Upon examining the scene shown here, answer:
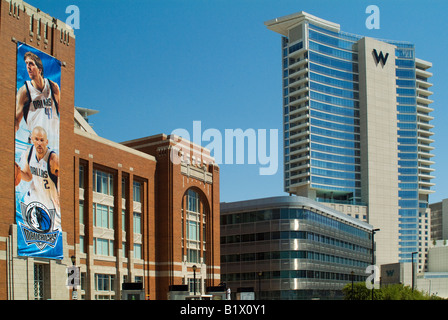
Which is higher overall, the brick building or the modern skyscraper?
the modern skyscraper

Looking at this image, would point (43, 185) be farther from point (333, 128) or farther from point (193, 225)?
point (333, 128)

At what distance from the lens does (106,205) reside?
2464 inches

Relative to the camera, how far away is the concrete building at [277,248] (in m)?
93.2

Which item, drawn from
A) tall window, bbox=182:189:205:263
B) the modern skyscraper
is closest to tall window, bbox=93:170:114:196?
tall window, bbox=182:189:205:263

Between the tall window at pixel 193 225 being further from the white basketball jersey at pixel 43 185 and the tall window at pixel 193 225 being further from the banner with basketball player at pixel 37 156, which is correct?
the banner with basketball player at pixel 37 156

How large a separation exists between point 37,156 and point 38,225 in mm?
5781

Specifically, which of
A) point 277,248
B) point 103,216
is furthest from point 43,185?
point 277,248

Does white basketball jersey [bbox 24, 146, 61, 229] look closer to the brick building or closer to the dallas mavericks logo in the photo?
the dallas mavericks logo

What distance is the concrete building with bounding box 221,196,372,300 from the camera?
306 feet

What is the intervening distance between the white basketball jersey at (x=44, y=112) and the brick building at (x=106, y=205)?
151 cm

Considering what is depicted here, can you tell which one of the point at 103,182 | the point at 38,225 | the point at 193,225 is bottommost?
the point at 193,225

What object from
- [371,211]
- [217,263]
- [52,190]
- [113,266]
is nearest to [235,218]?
[217,263]

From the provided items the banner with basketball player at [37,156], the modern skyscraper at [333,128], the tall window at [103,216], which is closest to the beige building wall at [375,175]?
the modern skyscraper at [333,128]
